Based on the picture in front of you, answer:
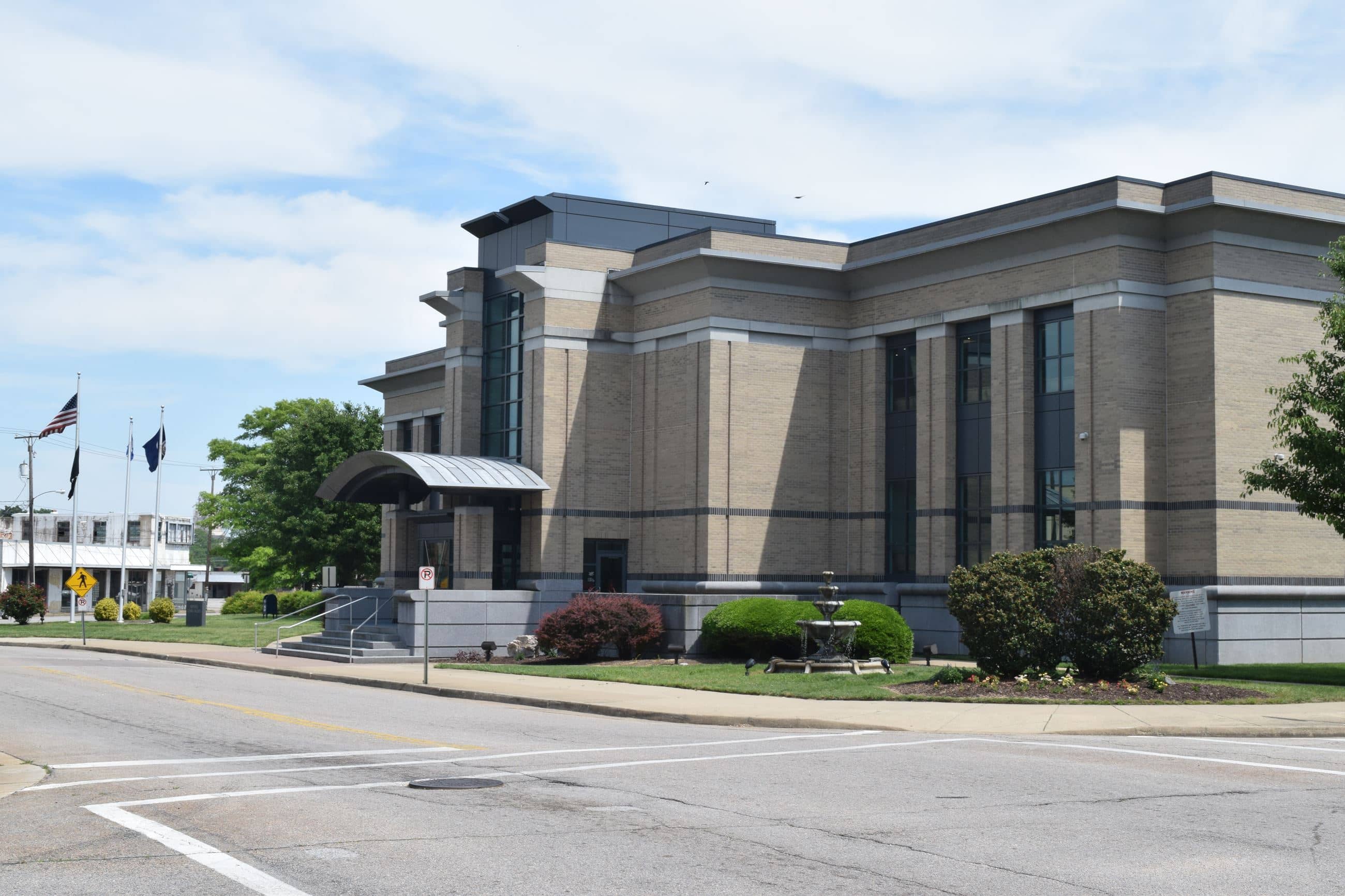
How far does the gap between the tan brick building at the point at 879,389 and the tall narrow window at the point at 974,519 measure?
0.08 m

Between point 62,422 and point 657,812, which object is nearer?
point 657,812

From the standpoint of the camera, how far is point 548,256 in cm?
4075

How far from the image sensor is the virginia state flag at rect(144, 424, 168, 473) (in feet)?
227

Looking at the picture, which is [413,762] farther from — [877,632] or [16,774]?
[877,632]

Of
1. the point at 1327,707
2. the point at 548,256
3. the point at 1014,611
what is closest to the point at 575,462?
the point at 548,256

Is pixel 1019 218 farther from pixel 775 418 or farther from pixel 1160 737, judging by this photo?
pixel 1160 737

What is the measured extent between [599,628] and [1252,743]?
63.5ft

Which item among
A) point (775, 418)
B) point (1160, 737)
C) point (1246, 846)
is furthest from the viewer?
point (775, 418)

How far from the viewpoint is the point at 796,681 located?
87.0 ft

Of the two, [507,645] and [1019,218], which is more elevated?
[1019,218]

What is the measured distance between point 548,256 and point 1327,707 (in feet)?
83.8

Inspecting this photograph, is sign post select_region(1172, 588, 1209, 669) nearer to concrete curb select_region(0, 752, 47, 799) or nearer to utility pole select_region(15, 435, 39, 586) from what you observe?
concrete curb select_region(0, 752, 47, 799)

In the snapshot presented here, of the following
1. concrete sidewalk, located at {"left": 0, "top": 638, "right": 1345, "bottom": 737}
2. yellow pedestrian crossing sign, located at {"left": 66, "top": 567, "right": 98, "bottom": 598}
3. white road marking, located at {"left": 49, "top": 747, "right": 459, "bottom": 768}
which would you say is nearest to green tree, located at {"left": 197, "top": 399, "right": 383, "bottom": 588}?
yellow pedestrian crossing sign, located at {"left": 66, "top": 567, "right": 98, "bottom": 598}

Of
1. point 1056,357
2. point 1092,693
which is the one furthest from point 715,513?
point 1092,693
